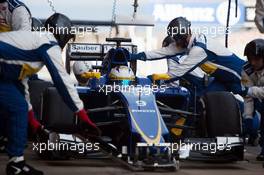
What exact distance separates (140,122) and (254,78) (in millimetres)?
1762

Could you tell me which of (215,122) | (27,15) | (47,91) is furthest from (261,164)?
(27,15)

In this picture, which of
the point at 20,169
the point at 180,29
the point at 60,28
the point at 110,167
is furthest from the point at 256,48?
the point at 20,169

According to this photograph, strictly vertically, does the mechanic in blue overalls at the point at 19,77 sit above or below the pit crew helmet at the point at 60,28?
below

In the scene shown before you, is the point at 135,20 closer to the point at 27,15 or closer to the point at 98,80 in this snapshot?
the point at 98,80

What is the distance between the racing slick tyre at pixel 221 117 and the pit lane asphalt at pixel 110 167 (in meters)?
0.32

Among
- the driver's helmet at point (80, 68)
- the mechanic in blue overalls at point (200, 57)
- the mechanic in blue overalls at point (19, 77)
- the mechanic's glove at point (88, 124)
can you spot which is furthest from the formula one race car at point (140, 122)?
the driver's helmet at point (80, 68)

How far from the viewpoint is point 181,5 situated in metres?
35.7

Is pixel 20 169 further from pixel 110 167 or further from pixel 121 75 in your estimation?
pixel 121 75

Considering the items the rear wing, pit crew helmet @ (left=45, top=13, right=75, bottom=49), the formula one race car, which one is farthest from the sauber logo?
the rear wing

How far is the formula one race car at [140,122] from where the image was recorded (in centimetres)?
595

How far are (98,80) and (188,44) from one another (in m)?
1.16

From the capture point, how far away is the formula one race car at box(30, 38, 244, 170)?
5.95 metres

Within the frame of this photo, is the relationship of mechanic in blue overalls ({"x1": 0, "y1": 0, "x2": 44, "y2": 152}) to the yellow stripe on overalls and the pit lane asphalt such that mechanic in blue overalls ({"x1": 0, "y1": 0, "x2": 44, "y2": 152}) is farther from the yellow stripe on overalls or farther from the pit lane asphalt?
the yellow stripe on overalls

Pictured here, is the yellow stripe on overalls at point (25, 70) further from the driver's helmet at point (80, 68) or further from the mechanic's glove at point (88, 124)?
the driver's helmet at point (80, 68)
